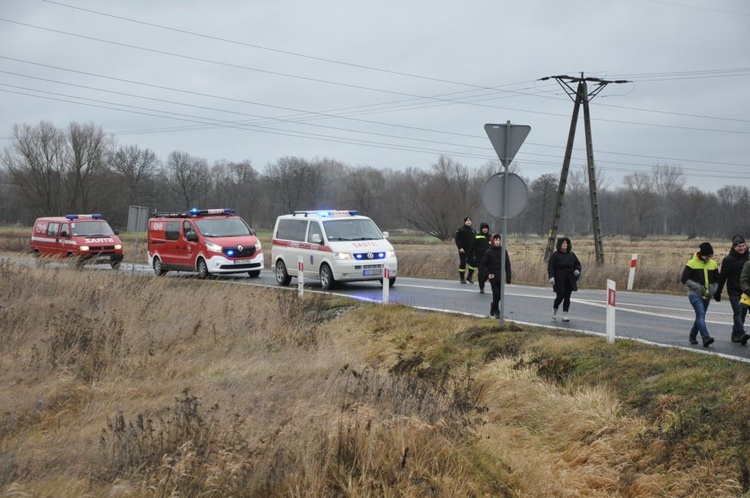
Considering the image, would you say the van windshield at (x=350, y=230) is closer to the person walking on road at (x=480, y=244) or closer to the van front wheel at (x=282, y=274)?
the van front wheel at (x=282, y=274)

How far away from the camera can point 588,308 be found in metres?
16.2

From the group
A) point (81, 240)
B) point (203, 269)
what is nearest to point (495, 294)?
point (203, 269)

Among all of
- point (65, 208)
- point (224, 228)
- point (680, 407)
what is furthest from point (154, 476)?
point (65, 208)

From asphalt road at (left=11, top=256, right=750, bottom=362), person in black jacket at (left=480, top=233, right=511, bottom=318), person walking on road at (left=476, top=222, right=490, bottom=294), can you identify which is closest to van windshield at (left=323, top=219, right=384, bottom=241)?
asphalt road at (left=11, top=256, right=750, bottom=362)

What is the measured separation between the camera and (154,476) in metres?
5.58

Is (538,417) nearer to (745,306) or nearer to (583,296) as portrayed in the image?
(745,306)

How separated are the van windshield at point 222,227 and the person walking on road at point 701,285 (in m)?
15.5

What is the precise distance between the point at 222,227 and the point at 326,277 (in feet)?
18.1

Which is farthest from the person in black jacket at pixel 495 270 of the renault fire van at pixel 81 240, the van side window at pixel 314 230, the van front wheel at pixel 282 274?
the renault fire van at pixel 81 240

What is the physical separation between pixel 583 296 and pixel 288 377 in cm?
1162

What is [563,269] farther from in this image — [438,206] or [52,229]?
[438,206]

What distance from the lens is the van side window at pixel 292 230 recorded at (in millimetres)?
20703

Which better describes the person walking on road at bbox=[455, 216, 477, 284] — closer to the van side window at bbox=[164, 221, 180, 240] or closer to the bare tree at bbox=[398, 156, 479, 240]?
the van side window at bbox=[164, 221, 180, 240]

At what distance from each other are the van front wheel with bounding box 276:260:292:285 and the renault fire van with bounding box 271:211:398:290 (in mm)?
266
